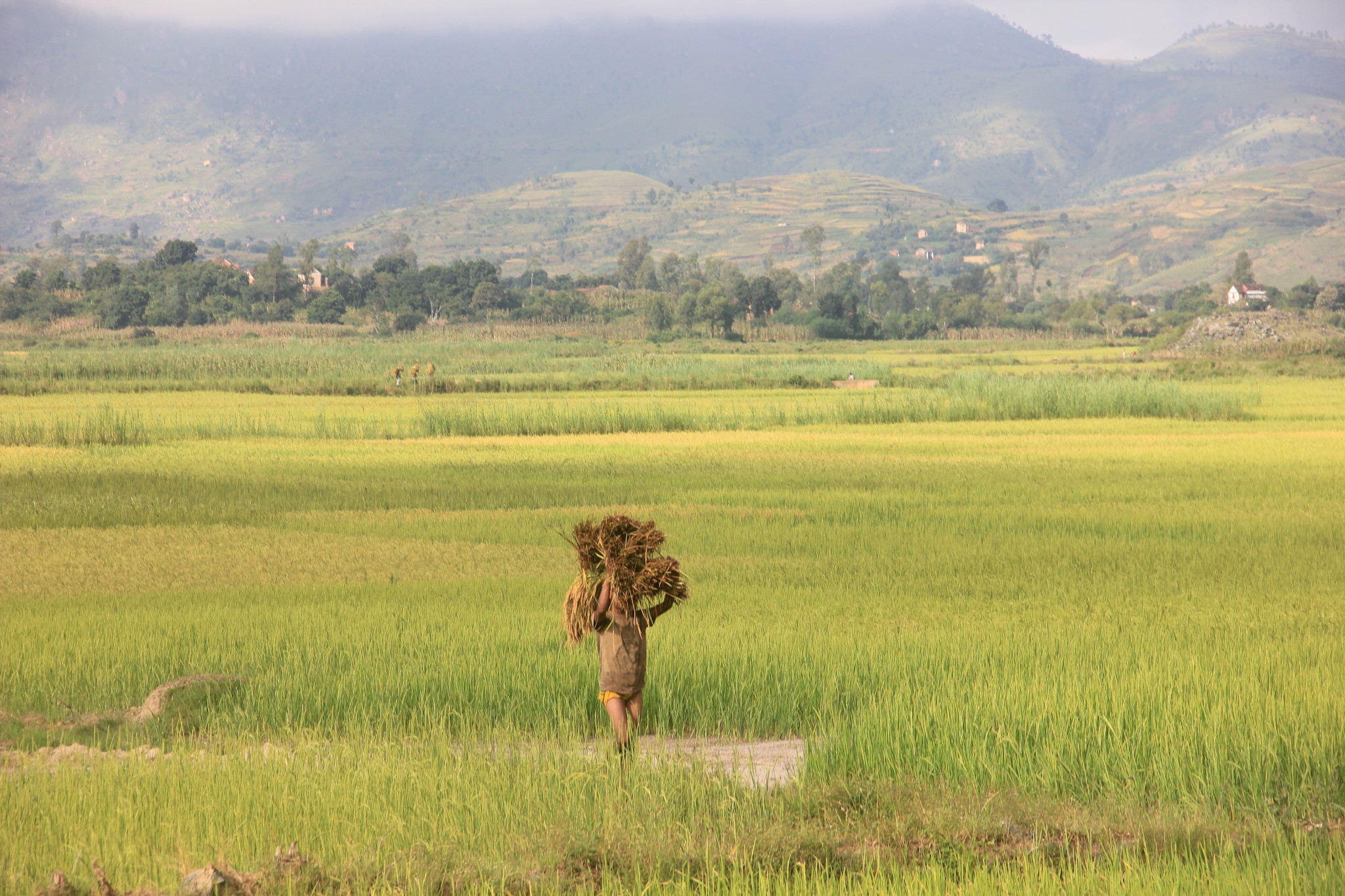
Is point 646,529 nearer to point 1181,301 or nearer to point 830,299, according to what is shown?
point 830,299

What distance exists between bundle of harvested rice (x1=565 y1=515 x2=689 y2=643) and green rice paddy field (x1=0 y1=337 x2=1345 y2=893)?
0.83m

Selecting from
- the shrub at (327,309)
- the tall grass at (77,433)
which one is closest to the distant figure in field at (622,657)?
Result: the tall grass at (77,433)

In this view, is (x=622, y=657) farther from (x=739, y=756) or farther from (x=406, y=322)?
(x=406, y=322)

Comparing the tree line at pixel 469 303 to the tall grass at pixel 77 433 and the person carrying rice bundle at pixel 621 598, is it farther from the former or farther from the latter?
the person carrying rice bundle at pixel 621 598

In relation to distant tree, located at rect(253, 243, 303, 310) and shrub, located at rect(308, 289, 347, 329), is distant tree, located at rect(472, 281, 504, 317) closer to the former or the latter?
shrub, located at rect(308, 289, 347, 329)

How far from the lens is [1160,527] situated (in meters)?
17.7

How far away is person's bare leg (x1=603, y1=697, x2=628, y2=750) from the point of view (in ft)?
22.4

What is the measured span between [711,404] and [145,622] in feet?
111

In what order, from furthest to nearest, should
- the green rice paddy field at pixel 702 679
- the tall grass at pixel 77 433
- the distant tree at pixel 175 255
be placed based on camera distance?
the distant tree at pixel 175 255 < the tall grass at pixel 77 433 < the green rice paddy field at pixel 702 679

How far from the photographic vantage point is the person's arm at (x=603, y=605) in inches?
261

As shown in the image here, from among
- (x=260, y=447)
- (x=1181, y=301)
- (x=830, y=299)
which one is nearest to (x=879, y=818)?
(x=260, y=447)

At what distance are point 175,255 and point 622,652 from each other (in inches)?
5480

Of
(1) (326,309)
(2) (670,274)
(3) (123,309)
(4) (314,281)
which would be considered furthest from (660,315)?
(4) (314,281)

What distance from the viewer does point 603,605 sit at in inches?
263
